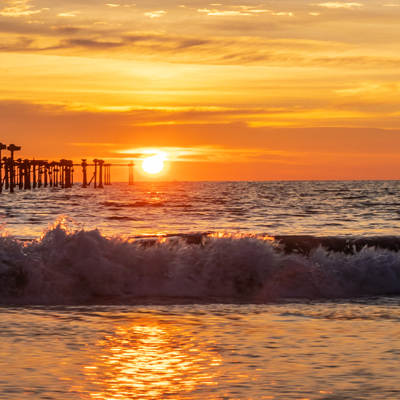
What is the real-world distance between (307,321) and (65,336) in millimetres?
2934

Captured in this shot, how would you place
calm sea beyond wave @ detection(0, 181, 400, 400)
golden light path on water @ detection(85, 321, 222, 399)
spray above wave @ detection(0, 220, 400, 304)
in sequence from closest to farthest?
golden light path on water @ detection(85, 321, 222, 399)
calm sea beyond wave @ detection(0, 181, 400, 400)
spray above wave @ detection(0, 220, 400, 304)

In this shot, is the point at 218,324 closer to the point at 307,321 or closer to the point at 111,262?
the point at 307,321

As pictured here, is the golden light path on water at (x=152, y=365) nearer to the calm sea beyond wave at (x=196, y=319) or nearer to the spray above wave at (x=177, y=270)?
the calm sea beyond wave at (x=196, y=319)

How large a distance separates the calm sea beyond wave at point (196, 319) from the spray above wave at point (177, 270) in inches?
1.1

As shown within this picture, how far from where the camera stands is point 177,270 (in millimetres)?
11742

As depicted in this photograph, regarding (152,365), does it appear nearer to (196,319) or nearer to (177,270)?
(196,319)

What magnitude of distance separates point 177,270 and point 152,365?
227 inches

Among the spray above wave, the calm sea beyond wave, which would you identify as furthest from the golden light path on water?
the spray above wave

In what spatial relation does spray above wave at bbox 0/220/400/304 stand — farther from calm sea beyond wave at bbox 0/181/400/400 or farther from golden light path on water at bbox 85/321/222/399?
golden light path on water at bbox 85/321/222/399

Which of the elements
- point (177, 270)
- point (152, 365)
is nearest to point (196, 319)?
point (152, 365)

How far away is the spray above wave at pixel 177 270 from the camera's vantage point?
10891 mm

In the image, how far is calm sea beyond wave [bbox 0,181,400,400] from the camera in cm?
547

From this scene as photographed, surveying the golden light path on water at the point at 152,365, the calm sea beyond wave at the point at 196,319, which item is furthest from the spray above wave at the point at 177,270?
the golden light path on water at the point at 152,365

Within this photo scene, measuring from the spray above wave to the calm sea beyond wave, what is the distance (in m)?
0.03
